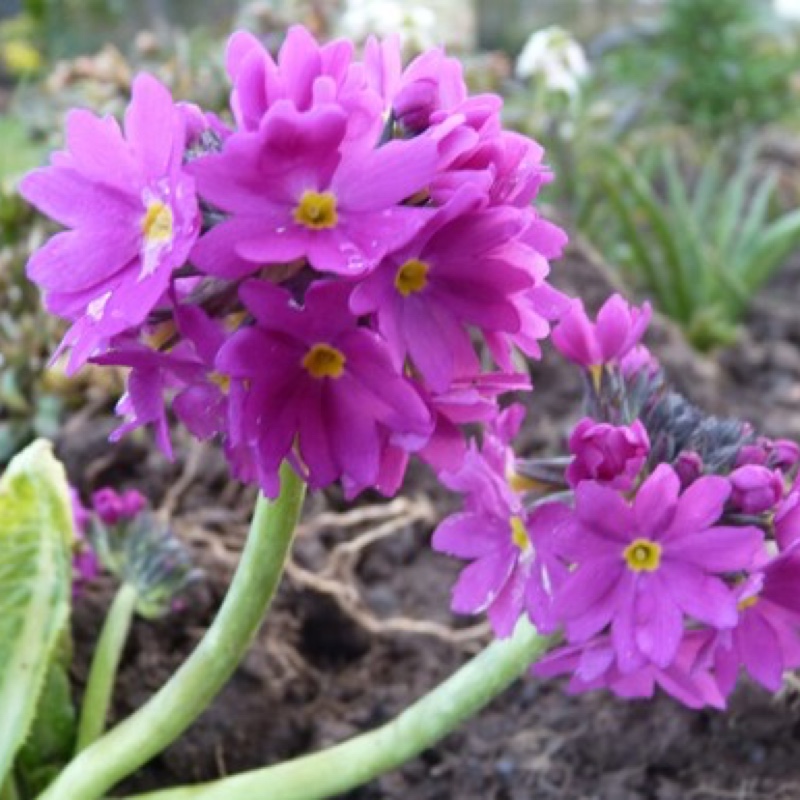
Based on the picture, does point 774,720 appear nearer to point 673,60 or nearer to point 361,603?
point 361,603

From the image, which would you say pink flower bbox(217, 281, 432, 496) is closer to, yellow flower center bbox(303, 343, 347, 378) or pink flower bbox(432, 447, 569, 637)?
yellow flower center bbox(303, 343, 347, 378)

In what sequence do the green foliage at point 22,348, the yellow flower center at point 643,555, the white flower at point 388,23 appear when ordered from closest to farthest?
the yellow flower center at point 643,555
the green foliage at point 22,348
the white flower at point 388,23

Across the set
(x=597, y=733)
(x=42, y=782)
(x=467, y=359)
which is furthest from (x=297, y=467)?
(x=597, y=733)

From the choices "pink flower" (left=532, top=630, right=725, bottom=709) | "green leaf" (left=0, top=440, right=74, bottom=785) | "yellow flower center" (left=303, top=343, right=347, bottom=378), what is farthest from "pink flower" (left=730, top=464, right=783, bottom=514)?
"green leaf" (left=0, top=440, right=74, bottom=785)

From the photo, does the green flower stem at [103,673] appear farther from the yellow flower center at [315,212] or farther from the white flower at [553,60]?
the white flower at [553,60]

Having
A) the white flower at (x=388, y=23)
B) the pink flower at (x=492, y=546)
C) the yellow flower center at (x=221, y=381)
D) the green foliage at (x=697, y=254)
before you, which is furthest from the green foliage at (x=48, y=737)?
the white flower at (x=388, y=23)

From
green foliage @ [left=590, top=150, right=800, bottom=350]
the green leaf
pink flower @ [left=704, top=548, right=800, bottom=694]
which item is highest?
pink flower @ [left=704, top=548, right=800, bottom=694]

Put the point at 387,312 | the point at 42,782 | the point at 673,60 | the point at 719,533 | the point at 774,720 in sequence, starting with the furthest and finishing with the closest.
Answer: the point at 673,60 < the point at 774,720 < the point at 42,782 < the point at 719,533 < the point at 387,312
